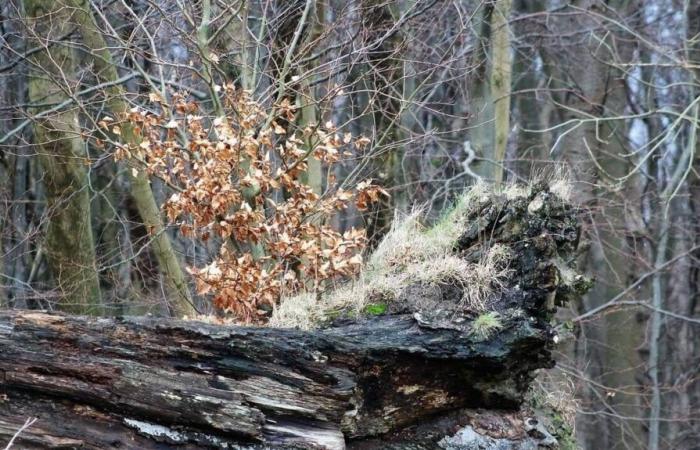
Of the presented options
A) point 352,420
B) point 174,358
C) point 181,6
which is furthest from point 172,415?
point 181,6

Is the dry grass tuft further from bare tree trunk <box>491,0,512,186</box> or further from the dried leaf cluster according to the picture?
bare tree trunk <box>491,0,512,186</box>

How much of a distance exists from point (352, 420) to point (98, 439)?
154 centimetres

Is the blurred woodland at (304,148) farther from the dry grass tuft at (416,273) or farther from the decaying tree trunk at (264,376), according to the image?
the decaying tree trunk at (264,376)

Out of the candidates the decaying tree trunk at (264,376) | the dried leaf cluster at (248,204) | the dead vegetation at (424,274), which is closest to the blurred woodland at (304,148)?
the dried leaf cluster at (248,204)

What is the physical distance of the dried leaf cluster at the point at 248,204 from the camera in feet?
23.7

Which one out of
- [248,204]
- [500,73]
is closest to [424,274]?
[248,204]

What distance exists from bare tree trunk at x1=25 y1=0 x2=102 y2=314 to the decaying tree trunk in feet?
16.5

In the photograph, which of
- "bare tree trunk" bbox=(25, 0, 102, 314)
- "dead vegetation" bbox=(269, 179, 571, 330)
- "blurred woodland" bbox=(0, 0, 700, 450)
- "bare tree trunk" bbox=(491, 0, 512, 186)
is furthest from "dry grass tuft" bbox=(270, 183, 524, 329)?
"bare tree trunk" bbox=(491, 0, 512, 186)

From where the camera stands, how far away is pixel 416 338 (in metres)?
5.69

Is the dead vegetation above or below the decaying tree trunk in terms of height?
above

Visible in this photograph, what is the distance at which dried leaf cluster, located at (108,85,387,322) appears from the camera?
7215mm

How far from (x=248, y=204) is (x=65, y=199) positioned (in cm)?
351

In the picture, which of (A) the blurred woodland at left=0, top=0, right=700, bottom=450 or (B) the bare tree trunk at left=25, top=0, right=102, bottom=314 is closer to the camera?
(A) the blurred woodland at left=0, top=0, right=700, bottom=450

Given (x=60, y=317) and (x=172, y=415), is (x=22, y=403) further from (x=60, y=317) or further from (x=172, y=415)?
(x=172, y=415)
